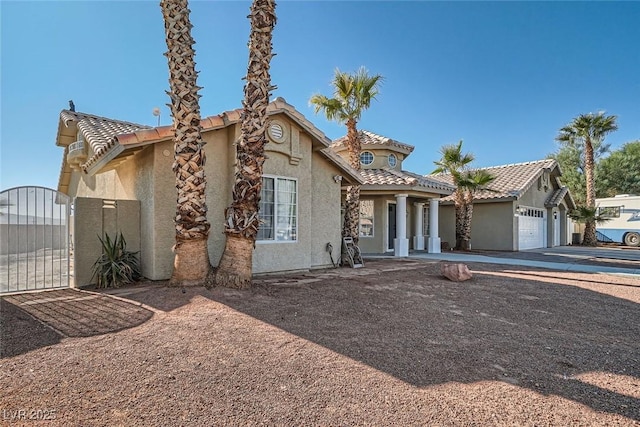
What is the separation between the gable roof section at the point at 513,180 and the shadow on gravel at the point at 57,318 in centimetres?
2234

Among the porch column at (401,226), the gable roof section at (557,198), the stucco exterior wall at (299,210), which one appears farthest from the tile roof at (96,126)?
the gable roof section at (557,198)

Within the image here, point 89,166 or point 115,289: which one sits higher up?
point 89,166

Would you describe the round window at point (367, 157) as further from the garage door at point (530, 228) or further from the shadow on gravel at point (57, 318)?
the shadow on gravel at point (57, 318)

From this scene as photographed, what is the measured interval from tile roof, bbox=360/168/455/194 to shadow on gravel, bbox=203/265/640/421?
8.00 metres

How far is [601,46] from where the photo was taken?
1783cm

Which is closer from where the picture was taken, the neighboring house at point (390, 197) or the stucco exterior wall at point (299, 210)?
the stucco exterior wall at point (299, 210)

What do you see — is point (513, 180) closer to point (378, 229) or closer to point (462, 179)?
point (462, 179)

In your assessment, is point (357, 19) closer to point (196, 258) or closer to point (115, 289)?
point (196, 258)

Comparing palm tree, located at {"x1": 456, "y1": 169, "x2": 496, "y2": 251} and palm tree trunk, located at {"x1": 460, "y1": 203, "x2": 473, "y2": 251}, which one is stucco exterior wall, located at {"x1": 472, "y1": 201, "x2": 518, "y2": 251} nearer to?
palm tree, located at {"x1": 456, "y1": 169, "x2": 496, "y2": 251}

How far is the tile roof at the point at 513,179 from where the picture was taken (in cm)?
2202

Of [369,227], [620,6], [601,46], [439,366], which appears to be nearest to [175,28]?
[439,366]

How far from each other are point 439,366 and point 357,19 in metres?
14.2

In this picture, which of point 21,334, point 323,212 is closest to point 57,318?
point 21,334

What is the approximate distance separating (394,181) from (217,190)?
10.1 m
